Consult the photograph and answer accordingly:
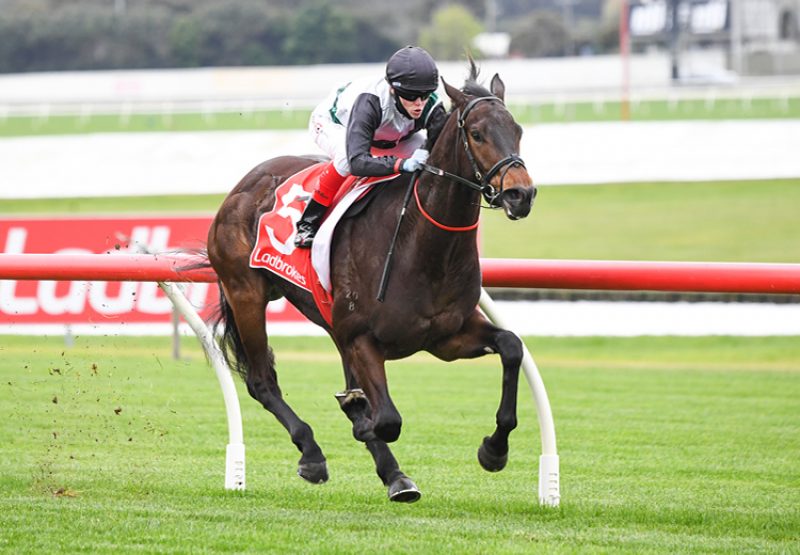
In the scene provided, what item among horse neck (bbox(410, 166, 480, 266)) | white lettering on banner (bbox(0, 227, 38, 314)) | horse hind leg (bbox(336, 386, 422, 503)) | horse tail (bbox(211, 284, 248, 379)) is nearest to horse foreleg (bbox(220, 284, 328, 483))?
horse tail (bbox(211, 284, 248, 379))

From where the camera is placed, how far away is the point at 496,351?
494cm

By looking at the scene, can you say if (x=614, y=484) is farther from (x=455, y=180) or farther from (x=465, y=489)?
(x=455, y=180)

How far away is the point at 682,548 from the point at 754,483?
75.6 inches

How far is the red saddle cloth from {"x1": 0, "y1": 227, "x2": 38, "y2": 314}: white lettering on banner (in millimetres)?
6299

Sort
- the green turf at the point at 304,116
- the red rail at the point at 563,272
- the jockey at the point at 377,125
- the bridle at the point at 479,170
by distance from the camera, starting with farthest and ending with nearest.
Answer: the green turf at the point at 304,116
the red rail at the point at 563,272
the jockey at the point at 377,125
the bridle at the point at 479,170

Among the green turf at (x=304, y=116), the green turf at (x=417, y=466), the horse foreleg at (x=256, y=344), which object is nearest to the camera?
the green turf at (x=417, y=466)

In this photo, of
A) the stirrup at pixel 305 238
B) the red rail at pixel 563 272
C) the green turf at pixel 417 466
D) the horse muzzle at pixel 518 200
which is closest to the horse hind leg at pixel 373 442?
the green turf at pixel 417 466

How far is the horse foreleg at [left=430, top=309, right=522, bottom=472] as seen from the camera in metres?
4.90

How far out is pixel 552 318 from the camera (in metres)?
16.3

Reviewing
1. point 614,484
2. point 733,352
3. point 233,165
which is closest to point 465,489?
point 614,484

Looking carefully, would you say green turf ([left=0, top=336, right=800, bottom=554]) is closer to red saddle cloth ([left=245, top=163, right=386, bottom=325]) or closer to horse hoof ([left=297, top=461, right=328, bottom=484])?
horse hoof ([left=297, top=461, right=328, bottom=484])

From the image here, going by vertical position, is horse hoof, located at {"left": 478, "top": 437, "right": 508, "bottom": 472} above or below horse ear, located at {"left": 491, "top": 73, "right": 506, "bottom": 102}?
below

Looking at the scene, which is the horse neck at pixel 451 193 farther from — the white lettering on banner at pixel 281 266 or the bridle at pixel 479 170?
the white lettering on banner at pixel 281 266

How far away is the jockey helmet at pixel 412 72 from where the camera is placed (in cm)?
488
